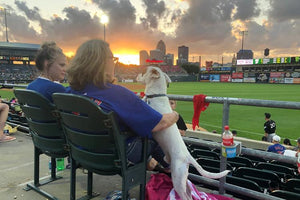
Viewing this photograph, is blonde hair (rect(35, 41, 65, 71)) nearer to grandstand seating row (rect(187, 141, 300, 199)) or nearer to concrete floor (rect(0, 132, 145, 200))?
concrete floor (rect(0, 132, 145, 200))

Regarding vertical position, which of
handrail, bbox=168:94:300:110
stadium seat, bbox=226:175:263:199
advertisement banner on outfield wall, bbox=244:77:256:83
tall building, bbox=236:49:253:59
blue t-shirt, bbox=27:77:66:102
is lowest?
stadium seat, bbox=226:175:263:199


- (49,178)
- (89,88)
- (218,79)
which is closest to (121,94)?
(89,88)

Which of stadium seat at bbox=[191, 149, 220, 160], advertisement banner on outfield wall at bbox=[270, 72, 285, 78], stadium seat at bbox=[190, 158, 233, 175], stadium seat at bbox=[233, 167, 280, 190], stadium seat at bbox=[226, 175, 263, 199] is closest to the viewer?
stadium seat at bbox=[226, 175, 263, 199]

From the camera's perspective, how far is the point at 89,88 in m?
1.94

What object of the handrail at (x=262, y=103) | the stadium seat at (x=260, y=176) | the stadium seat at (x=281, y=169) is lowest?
the stadium seat at (x=281, y=169)

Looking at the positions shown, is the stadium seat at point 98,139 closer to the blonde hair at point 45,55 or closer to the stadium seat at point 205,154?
the blonde hair at point 45,55

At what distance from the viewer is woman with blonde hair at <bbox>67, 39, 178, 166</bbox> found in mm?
1770

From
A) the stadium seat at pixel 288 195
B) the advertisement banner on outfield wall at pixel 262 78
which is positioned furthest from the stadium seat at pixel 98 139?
the advertisement banner on outfield wall at pixel 262 78

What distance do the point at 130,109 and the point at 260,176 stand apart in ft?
7.97

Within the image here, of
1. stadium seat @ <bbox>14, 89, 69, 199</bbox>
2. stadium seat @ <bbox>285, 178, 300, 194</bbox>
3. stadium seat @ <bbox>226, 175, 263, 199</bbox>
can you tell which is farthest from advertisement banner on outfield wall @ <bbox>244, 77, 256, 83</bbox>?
stadium seat @ <bbox>14, 89, 69, 199</bbox>

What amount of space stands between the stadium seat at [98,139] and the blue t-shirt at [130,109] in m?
0.09

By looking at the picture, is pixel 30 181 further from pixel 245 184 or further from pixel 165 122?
pixel 245 184

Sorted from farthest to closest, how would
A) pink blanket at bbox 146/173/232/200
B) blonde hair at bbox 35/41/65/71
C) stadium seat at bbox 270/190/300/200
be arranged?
1. blonde hair at bbox 35/41/65/71
2. stadium seat at bbox 270/190/300/200
3. pink blanket at bbox 146/173/232/200

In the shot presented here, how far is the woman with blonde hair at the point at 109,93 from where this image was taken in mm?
1770
